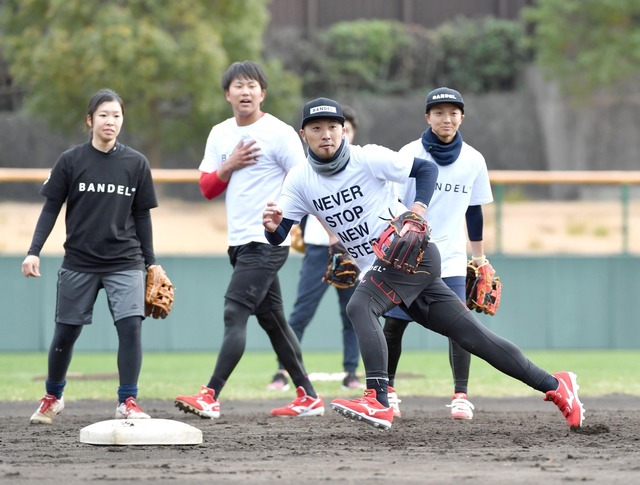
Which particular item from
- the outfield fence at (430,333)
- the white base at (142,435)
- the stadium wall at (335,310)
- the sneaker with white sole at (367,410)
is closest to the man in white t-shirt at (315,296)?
the sneaker with white sole at (367,410)

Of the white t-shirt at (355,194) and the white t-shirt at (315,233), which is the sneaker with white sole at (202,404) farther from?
the white t-shirt at (315,233)

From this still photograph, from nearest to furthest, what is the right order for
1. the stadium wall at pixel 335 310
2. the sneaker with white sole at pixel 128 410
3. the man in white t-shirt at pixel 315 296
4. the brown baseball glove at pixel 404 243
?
the brown baseball glove at pixel 404 243, the sneaker with white sole at pixel 128 410, the man in white t-shirt at pixel 315 296, the stadium wall at pixel 335 310

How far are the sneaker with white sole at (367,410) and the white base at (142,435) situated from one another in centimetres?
71

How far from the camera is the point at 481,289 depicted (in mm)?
7102

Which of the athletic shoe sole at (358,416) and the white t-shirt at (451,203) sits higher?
the white t-shirt at (451,203)

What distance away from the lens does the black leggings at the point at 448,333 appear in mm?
5832

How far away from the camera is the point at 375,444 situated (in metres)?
5.66

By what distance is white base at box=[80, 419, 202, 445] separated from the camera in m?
5.58

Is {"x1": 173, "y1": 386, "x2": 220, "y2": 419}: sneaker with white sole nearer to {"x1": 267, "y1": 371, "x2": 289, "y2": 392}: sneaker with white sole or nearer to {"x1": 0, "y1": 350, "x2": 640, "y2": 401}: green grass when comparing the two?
{"x1": 0, "y1": 350, "x2": 640, "y2": 401}: green grass

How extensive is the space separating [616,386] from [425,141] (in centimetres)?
367

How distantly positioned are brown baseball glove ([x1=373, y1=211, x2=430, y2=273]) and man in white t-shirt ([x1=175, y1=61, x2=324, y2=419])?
120 cm

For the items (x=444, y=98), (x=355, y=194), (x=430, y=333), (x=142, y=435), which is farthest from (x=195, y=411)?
(x=430, y=333)

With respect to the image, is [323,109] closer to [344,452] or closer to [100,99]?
[100,99]

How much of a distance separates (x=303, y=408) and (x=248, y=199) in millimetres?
1337
